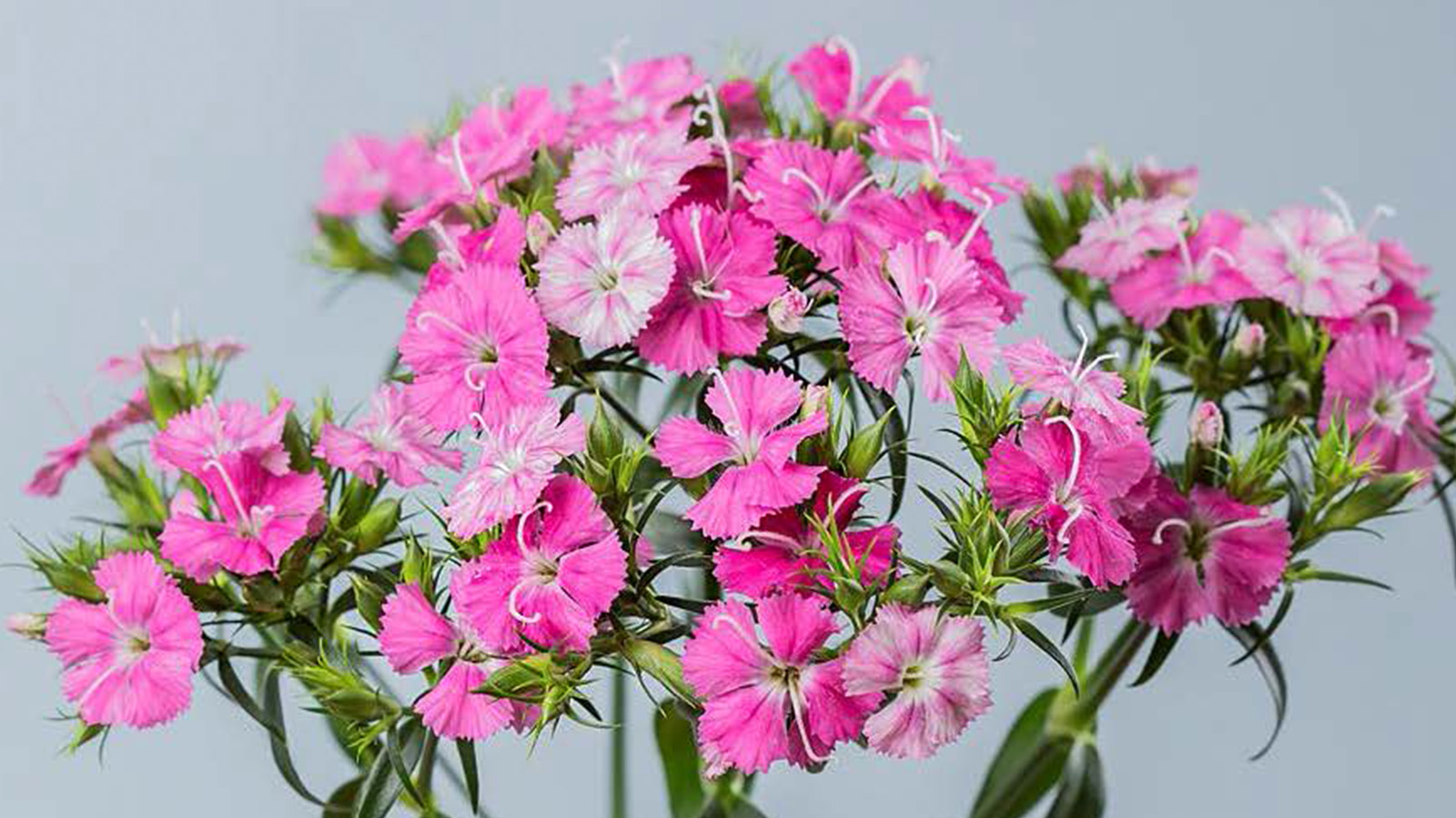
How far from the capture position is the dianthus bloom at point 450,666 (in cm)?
105

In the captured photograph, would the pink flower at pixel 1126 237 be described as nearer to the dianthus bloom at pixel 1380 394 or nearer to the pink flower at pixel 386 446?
the dianthus bloom at pixel 1380 394

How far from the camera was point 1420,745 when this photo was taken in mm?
2174

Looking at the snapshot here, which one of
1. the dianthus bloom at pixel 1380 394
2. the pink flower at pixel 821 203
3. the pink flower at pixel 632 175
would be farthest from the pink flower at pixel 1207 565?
the pink flower at pixel 632 175

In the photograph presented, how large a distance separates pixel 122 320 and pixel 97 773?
450 mm

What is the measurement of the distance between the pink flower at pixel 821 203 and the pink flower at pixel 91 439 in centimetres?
43

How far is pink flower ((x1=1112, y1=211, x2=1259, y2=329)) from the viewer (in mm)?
1297

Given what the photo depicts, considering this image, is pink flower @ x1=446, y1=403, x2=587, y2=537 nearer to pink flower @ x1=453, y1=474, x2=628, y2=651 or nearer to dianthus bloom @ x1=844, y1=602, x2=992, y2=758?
pink flower @ x1=453, y1=474, x2=628, y2=651

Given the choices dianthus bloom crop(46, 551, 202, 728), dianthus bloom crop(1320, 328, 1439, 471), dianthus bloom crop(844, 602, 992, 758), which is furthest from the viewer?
dianthus bloom crop(1320, 328, 1439, 471)

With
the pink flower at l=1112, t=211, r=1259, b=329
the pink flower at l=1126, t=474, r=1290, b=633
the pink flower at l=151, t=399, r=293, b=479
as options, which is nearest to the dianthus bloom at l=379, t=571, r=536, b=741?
the pink flower at l=151, t=399, r=293, b=479

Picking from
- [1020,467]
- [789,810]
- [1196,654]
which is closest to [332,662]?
[1020,467]

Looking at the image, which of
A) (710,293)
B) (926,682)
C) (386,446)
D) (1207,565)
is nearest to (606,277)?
(710,293)

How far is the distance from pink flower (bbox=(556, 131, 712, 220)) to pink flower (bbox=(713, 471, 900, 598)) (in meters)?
0.19

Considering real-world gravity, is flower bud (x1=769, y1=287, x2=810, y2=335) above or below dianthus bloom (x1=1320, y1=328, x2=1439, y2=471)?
above

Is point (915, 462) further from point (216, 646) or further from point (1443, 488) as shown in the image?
point (216, 646)
